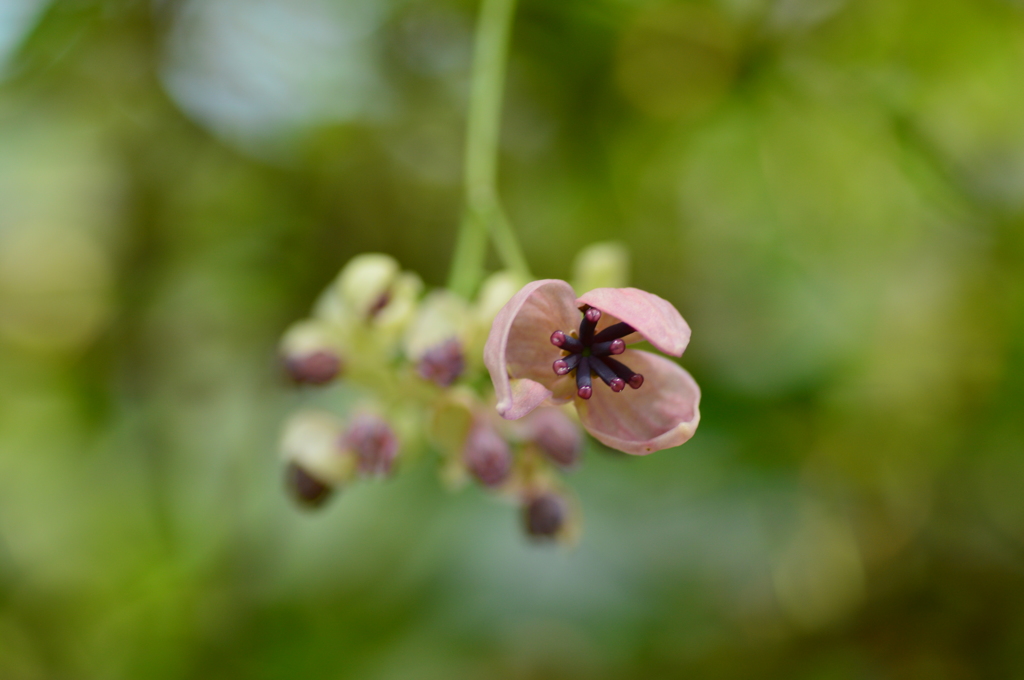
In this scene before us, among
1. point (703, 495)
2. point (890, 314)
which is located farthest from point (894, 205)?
point (703, 495)

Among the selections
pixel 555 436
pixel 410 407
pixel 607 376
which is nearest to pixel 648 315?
pixel 607 376

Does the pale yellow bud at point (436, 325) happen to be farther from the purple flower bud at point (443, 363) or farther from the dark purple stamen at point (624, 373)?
the dark purple stamen at point (624, 373)

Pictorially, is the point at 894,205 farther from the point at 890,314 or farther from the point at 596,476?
the point at 596,476

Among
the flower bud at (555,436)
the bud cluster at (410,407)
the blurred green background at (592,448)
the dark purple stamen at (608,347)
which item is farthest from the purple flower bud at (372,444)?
the blurred green background at (592,448)

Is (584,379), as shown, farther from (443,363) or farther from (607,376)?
(443,363)

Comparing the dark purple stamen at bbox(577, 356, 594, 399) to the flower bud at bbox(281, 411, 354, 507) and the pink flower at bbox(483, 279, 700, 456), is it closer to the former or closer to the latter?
the pink flower at bbox(483, 279, 700, 456)
